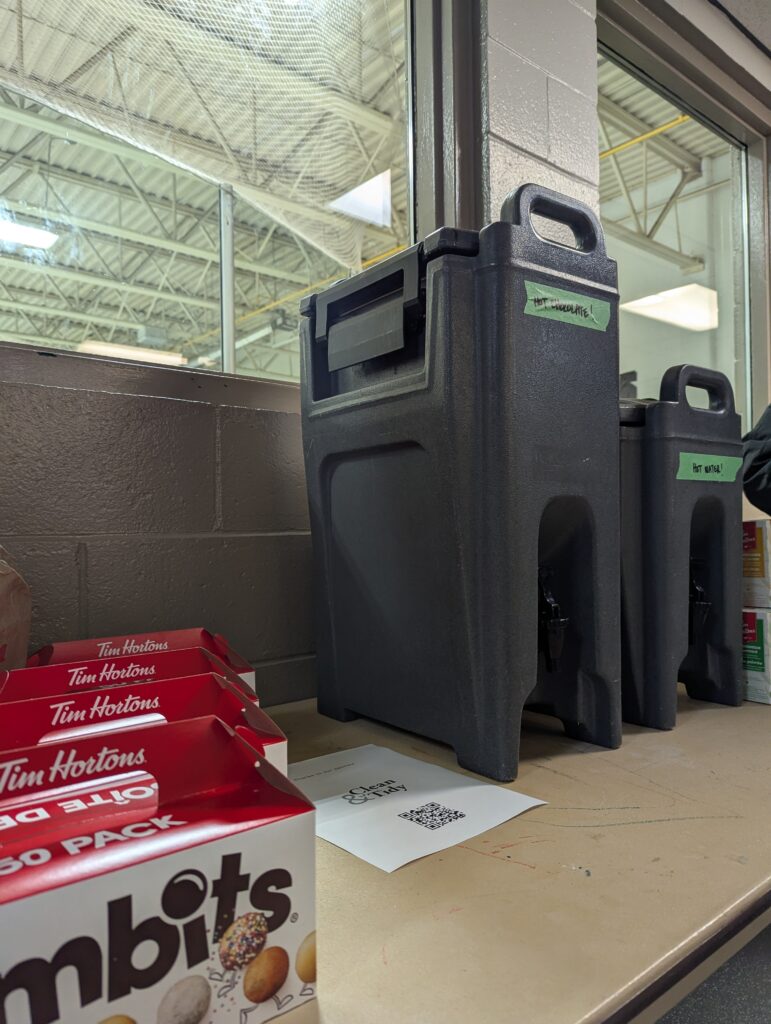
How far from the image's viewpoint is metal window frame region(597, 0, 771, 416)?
1.68m

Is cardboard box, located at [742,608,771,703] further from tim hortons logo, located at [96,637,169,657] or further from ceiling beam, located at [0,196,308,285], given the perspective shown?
ceiling beam, located at [0,196,308,285]

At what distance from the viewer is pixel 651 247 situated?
11.8 ft

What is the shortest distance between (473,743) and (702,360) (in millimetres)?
2492

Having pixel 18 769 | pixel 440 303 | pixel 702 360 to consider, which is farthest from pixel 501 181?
Result: pixel 702 360

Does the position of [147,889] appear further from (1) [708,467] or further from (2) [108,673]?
(1) [708,467]

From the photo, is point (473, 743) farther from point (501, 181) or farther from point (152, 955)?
point (501, 181)

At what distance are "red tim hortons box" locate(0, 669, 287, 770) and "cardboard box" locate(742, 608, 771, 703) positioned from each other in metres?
0.90

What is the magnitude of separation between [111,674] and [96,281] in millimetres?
2133

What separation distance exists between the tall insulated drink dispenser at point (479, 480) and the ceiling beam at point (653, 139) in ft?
5.76

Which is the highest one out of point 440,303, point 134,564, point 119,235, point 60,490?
point 119,235

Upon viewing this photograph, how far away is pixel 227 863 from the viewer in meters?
0.35

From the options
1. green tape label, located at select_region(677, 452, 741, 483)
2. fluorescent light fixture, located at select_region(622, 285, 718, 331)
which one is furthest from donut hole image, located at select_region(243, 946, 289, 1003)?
fluorescent light fixture, located at select_region(622, 285, 718, 331)

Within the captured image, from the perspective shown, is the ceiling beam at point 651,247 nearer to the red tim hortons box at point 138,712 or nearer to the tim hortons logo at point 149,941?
the red tim hortons box at point 138,712

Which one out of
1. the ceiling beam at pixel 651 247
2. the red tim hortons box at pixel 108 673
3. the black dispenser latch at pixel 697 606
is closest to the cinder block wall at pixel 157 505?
the red tim hortons box at pixel 108 673
